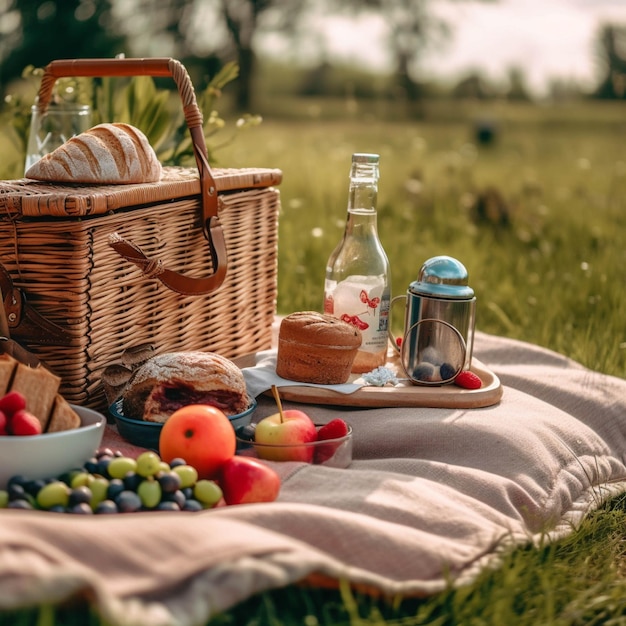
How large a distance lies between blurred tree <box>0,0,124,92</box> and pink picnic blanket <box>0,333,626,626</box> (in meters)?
7.84

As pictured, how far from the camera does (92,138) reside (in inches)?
87.5

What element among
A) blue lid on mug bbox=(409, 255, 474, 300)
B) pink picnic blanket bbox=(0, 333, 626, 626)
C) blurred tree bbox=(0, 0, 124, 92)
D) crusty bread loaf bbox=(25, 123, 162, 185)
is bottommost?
pink picnic blanket bbox=(0, 333, 626, 626)

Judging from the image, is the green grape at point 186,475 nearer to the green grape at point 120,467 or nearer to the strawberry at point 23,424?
the green grape at point 120,467

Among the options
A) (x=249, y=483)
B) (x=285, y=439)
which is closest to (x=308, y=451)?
(x=285, y=439)

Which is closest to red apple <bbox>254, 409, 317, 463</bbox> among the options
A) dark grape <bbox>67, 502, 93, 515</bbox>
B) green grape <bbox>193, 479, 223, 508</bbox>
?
green grape <bbox>193, 479, 223, 508</bbox>

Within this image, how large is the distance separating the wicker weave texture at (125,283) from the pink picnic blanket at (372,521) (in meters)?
0.27

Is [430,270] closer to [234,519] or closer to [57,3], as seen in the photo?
[234,519]

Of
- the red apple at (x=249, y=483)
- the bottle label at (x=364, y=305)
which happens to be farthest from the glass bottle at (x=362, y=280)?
the red apple at (x=249, y=483)

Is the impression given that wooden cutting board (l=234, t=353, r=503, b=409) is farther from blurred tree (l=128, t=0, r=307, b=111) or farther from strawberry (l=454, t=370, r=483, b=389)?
blurred tree (l=128, t=0, r=307, b=111)

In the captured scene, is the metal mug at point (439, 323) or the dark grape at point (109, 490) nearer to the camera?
the dark grape at point (109, 490)

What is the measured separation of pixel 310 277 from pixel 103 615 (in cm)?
281

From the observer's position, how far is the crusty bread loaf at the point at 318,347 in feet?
7.45

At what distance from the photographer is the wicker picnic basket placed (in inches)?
79.3

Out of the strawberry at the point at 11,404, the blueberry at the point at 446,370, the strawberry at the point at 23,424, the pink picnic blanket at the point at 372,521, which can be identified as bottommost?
the pink picnic blanket at the point at 372,521
